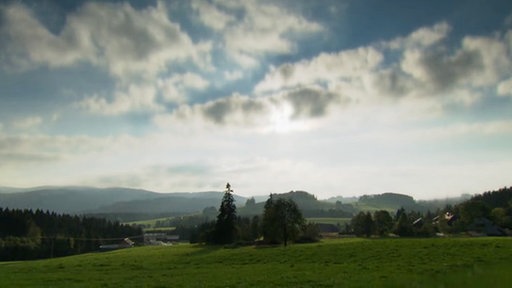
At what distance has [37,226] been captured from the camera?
177m

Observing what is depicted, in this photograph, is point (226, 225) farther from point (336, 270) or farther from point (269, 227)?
point (336, 270)

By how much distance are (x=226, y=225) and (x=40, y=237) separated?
328 feet

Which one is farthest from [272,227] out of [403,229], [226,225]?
[403,229]

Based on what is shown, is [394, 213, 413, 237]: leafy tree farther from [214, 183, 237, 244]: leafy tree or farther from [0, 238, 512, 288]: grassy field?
[0, 238, 512, 288]: grassy field

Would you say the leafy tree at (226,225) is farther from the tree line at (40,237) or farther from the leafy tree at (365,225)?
the tree line at (40,237)

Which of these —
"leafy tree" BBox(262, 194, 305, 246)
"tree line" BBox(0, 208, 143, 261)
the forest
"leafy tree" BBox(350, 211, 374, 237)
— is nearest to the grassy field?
"leafy tree" BBox(262, 194, 305, 246)

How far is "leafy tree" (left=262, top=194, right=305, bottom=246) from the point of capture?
85812mm

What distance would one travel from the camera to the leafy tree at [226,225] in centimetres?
9919

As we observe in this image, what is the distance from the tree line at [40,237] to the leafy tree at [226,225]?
3200 inches

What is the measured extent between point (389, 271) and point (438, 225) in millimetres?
111730

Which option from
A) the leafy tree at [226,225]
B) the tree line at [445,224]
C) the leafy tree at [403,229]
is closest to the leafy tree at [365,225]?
the tree line at [445,224]

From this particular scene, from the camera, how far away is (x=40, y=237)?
16262 cm

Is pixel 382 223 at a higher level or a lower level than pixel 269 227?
lower

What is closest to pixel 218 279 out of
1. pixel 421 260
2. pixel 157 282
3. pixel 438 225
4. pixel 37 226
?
pixel 157 282
